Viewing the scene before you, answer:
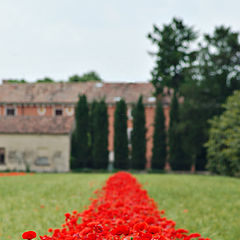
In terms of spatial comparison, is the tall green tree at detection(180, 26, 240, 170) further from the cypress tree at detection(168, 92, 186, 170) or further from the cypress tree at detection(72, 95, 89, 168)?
the cypress tree at detection(72, 95, 89, 168)

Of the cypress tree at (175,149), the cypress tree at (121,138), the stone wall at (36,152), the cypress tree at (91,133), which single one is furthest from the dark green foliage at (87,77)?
the cypress tree at (175,149)

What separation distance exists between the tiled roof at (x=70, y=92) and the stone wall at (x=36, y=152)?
29.1 feet

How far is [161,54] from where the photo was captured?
37.4 meters

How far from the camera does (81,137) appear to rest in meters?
34.2

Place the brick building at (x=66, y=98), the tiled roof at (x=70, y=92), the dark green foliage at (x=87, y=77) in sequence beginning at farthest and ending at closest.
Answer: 1. the dark green foliage at (x=87, y=77)
2. the tiled roof at (x=70, y=92)
3. the brick building at (x=66, y=98)

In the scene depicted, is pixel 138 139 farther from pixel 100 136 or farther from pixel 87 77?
pixel 87 77

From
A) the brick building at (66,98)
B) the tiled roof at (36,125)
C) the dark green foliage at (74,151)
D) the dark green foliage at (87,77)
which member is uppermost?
the dark green foliage at (87,77)

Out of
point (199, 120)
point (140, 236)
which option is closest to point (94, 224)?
point (140, 236)

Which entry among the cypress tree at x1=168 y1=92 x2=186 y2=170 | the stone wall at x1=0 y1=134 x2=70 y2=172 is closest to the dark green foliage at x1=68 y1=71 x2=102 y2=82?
the stone wall at x1=0 y1=134 x2=70 y2=172

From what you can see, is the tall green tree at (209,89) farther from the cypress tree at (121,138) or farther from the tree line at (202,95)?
the cypress tree at (121,138)

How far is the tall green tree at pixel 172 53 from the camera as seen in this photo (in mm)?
36875

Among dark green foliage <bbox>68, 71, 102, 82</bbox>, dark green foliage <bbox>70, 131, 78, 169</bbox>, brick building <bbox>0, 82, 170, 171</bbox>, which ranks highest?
dark green foliage <bbox>68, 71, 102, 82</bbox>

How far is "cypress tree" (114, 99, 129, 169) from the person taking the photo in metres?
34.3

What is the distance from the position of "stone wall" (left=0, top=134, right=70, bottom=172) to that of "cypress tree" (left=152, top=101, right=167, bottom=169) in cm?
894
